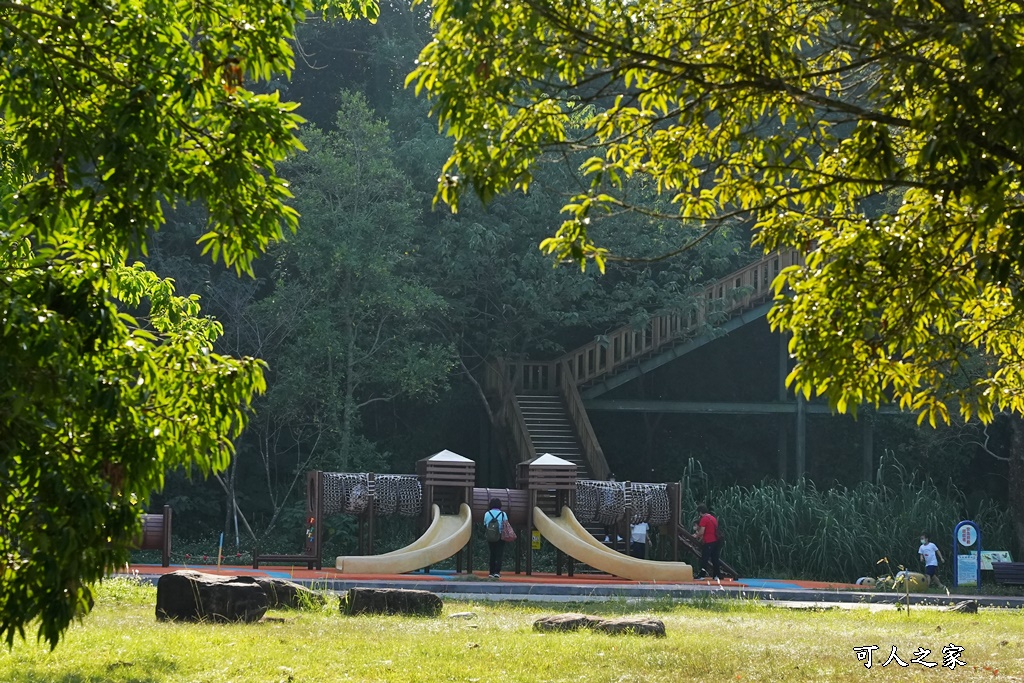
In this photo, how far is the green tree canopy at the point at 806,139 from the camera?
689cm

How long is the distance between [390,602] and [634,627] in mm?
2981

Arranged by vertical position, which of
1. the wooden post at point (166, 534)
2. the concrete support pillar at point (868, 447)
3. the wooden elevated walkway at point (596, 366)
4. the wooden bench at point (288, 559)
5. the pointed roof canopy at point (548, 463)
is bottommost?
the wooden bench at point (288, 559)

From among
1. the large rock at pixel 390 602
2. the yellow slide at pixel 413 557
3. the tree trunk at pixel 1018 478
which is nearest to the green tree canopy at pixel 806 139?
the large rock at pixel 390 602

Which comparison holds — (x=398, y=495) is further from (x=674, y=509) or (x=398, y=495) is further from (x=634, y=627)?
(x=634, y=627)

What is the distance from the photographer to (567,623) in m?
12.7

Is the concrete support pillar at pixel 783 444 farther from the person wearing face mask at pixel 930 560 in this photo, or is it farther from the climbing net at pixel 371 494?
the climbing net at pixel 371 494

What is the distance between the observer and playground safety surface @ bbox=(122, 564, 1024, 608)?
1933 cm

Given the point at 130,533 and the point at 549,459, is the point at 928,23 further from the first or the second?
the point at 549,459

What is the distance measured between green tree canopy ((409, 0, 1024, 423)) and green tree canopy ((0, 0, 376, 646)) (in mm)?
1311

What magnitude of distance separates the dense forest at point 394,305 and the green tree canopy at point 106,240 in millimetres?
18433

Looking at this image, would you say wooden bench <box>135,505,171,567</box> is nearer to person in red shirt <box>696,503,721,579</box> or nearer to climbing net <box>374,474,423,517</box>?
climbing net <box>374,474,423,517</box>

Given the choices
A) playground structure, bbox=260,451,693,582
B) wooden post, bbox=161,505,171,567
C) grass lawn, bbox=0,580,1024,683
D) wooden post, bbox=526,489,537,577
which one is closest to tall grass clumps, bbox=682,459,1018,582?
playground structure, bbox=260,451,693,582

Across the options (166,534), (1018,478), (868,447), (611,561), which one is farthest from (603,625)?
(868,447)

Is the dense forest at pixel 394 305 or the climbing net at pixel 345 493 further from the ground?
the dense forest at pixel 394 305
